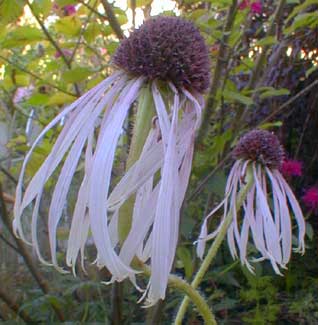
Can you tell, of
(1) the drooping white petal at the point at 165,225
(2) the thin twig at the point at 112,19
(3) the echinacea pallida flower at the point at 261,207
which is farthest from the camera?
(2) the thin twig at the point at 112,19

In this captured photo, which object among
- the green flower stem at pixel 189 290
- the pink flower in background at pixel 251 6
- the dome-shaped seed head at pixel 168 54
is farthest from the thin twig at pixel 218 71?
the green flower stem at pixel 189 290

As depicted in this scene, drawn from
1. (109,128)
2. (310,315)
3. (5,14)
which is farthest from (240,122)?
(109,128)

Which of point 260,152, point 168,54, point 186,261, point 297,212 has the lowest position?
point 186,261

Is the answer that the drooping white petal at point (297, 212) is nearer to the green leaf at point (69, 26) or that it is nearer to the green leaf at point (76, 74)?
the green leaf at point (76, 74)

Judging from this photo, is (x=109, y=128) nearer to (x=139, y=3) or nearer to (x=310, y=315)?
(x=139, y=3)

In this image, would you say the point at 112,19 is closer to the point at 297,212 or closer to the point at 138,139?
the point at 297,212

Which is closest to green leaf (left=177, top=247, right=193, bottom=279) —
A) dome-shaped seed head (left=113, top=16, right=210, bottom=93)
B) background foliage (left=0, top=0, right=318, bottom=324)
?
background foliage (left=0, top=0, right=318, bottom=324)

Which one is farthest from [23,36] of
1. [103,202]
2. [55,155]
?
[103,202]

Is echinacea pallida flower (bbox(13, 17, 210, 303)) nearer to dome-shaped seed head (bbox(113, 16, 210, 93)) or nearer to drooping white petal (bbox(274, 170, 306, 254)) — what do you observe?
dome-shaped seed head (bbox(113, 16, 210, 93))
